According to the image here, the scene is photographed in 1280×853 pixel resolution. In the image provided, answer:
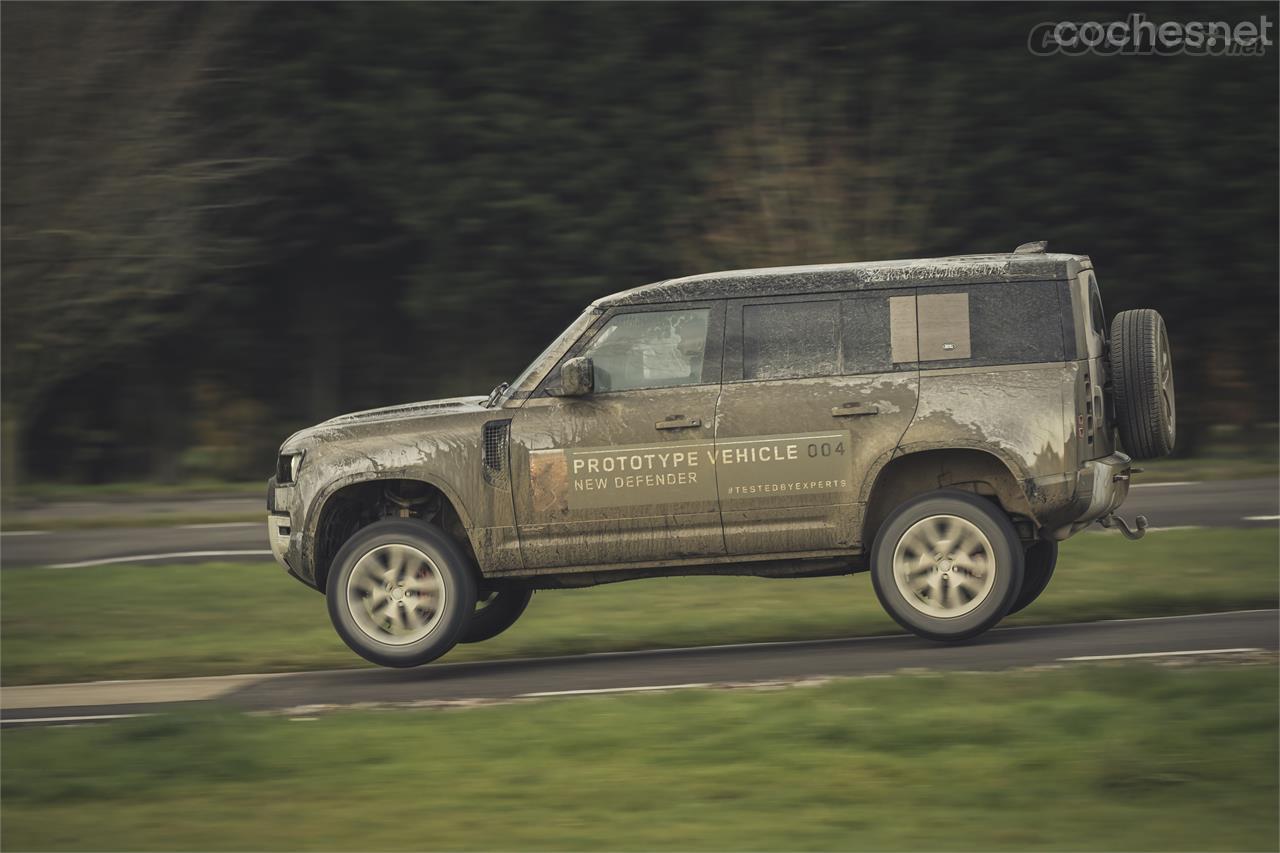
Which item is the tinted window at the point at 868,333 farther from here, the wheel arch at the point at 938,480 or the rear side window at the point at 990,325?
the wheel arch at the point at 938,480

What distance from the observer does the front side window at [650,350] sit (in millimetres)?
9438

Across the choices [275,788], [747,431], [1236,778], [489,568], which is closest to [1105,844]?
[1236,778]

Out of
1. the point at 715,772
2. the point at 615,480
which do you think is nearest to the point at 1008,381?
the point at 615,480

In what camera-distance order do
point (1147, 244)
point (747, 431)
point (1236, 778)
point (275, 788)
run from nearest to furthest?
1. point (1236, 778)
2. point (275, 788)
3. point (747, 431)
4. point (1147, 244)

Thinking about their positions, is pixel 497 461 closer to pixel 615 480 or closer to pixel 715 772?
pixel 615 480

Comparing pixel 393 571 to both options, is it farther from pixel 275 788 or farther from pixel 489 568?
pixel 275 788

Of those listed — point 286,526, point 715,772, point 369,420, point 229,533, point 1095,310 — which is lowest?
point 715,772

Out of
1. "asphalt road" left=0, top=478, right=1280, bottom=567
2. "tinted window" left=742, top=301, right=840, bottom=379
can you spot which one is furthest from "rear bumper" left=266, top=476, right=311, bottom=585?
"asphalt road" left=0, top=478, right=1280, bottom=567

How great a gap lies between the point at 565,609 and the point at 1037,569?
354 centimetres

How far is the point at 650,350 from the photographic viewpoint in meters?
9.48

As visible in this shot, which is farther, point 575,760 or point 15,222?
point 15,222

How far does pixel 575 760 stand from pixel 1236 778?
256 cm

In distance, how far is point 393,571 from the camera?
9.54 m

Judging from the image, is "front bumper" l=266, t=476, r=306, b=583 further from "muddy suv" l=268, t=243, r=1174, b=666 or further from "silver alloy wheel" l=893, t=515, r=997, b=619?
"silver alloy wheel" l=893, t=515, r=997, b=619
